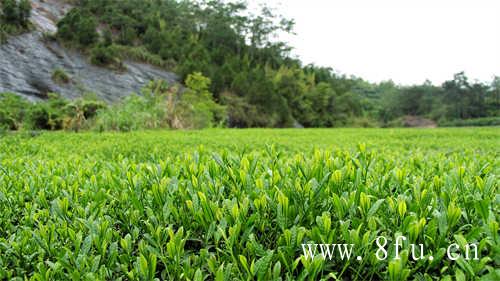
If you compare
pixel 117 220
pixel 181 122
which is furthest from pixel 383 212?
pixel 181 122

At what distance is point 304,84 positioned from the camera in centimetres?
4772

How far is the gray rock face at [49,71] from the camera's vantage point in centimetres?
2003

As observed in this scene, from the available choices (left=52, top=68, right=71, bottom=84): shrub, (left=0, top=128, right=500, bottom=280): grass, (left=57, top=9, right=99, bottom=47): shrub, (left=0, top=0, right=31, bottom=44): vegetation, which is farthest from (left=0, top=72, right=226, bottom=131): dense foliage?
(left=0, top=128, right=500, bottom=280): grass

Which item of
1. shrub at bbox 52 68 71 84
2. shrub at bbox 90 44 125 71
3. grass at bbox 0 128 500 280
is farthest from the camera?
shrub at bbox 90 44 125 71

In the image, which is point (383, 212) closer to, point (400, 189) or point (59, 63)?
point (400, 189)

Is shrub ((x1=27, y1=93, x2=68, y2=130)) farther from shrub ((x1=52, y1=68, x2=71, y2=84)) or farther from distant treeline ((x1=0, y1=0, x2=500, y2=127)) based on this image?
distant treeline ((x1=0, y1=0, x2=500, y2=127))

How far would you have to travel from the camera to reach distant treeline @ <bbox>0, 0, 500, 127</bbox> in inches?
1254

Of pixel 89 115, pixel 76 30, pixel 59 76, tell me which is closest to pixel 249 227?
pixel 89 115

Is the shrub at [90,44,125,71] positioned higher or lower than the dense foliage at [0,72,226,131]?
higher

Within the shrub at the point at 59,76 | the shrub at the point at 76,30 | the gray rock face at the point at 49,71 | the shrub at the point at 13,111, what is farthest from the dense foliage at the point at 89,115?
the shrub at the point at 76,30

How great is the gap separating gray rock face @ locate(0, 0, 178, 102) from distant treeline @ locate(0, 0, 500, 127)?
123cm

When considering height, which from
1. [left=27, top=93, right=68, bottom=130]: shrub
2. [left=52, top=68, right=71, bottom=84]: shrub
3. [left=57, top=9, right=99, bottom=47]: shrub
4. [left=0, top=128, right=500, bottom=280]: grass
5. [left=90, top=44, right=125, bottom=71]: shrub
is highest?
[left=57, top=9, right=99, bottom=47]: shrub

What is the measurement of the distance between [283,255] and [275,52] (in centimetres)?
5629

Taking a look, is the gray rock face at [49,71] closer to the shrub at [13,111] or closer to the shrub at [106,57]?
the shrub at [106,57]
